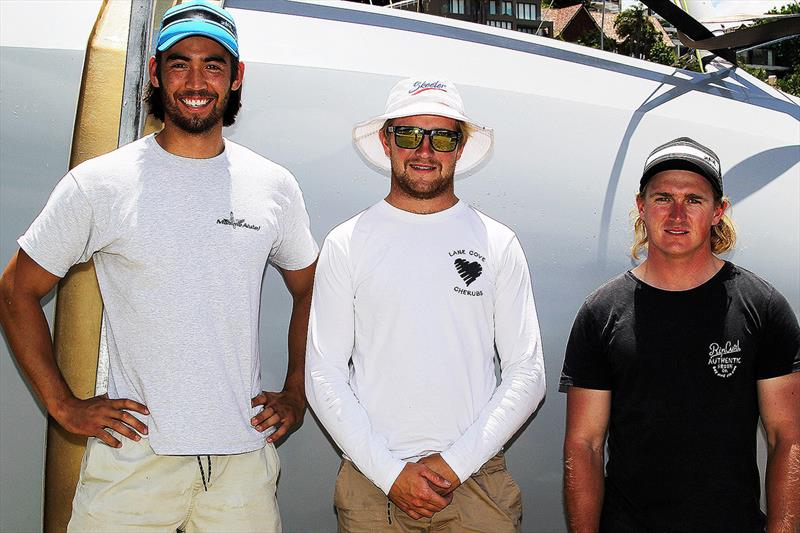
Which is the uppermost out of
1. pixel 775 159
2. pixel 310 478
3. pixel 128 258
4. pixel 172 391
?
pixel 775 159

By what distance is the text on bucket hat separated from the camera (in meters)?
2.92

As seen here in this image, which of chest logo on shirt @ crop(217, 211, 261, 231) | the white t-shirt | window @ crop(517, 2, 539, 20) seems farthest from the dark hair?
window @ crop(517, 2, 539, 20)

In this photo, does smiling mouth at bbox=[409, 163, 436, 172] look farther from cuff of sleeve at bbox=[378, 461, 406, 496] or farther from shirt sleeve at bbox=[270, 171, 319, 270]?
cuff of sleeve at bbox=[378, 461, 406, 496]

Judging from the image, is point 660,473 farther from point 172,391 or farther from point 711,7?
point 711,7

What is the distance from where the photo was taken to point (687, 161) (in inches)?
115

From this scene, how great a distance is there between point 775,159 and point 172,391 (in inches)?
104

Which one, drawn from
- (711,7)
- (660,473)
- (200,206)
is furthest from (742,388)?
(711,7)

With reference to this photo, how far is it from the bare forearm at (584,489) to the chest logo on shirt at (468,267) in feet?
2.10

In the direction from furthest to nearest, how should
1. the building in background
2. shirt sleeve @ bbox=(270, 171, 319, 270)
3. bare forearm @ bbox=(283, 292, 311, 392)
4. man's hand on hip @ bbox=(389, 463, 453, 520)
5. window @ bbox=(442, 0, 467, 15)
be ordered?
window @ bbox=(442, 0, 467, 15) → the building in background → bare forearm @ bbox=(283, 292, 311, 392) → shirt sleeve @ bbox=(270, 171, 319, 270) → man's hand on hip @ bbox=(389, 463, 453, 520)

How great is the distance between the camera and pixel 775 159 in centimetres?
386

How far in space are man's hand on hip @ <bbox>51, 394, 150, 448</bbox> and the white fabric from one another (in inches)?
21.8

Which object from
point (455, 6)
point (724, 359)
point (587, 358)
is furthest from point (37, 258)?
point (455, 6)

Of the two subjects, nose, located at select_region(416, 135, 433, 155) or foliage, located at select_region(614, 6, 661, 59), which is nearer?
nose, located at select_region(416, 135, 433, 155)

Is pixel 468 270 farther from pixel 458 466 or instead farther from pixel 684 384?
pixel 684 384
